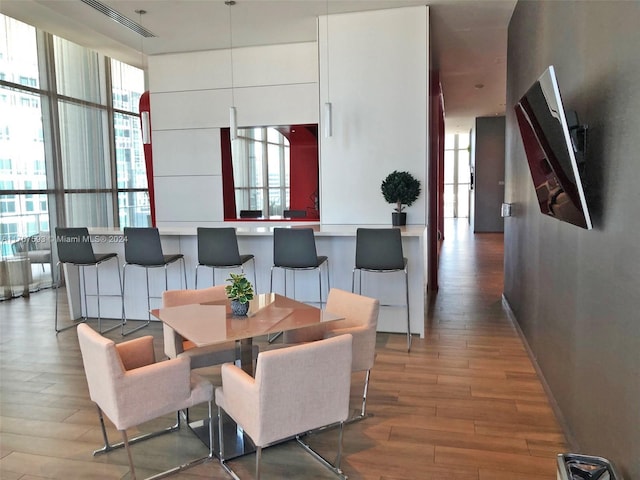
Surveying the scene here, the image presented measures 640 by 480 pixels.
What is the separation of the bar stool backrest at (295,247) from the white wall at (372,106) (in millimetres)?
1486

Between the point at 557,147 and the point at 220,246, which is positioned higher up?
the point at 557,147

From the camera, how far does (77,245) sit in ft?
16.9

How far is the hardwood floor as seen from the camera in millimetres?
2656

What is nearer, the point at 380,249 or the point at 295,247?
the point at 380,249

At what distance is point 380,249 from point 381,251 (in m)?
0.02

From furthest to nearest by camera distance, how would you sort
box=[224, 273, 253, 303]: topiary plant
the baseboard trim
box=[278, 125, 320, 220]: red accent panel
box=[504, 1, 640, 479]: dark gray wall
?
box=[278, 125, 320, 220]: red accent panel → box=[224, 273, 253, 303]: topiary plant → the baseboard trim → box=[504, 1, 640, 479]: dark gray wall

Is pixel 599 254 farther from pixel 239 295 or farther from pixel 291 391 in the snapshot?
pixel 239 295

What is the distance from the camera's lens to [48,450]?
2.89 m

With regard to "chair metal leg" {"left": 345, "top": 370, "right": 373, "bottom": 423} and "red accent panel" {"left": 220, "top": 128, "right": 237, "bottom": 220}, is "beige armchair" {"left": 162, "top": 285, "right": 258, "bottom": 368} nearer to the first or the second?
"chair metal leg" {"left": 345, "top": 370, "right": 373, "bottom": 423}

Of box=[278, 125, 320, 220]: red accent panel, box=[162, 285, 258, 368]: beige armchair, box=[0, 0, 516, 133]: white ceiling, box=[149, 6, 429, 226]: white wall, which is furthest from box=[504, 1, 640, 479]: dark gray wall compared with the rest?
box=[278, 125, 320, 220]: red accent panel

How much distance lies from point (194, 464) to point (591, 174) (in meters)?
2.53

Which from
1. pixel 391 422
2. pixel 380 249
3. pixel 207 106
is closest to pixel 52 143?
pixel 207 106

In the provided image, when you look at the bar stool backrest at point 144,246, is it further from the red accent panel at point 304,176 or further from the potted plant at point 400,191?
the red accent panel at point 304,176

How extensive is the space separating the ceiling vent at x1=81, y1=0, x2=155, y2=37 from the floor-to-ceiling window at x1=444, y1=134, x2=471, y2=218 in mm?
15095
